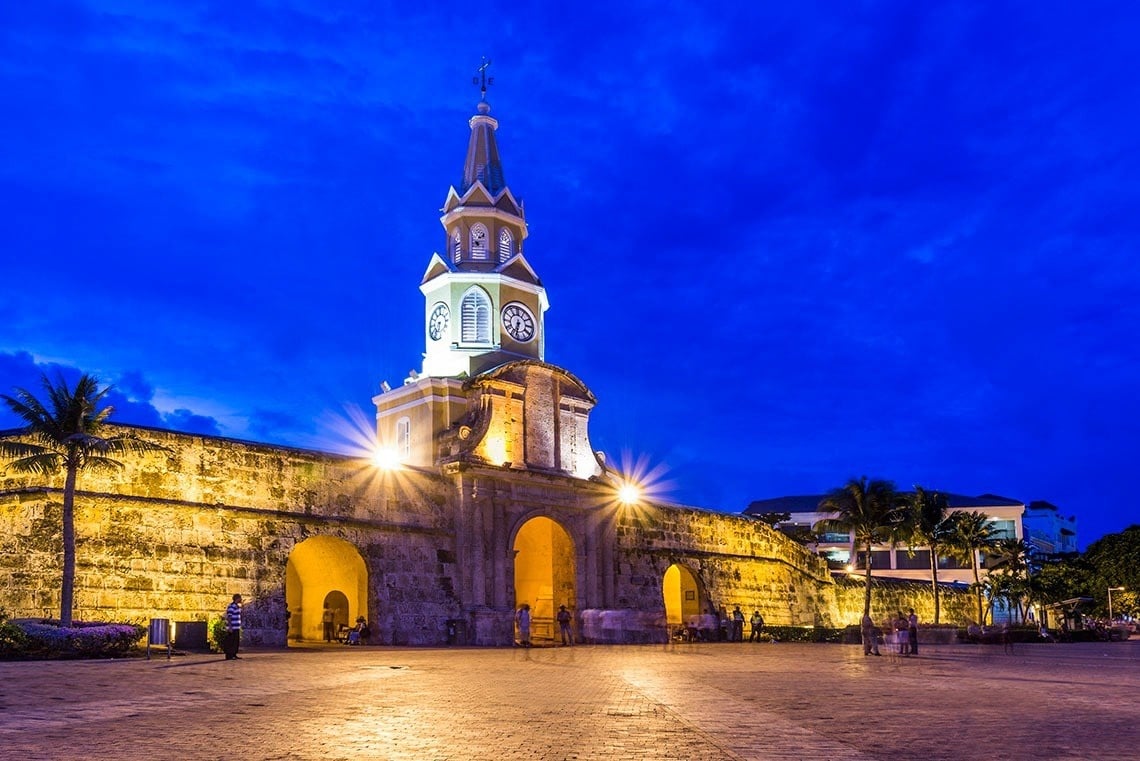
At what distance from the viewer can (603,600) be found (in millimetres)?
42188

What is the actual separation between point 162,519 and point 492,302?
65.5 ft

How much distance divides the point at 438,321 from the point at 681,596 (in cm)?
1720

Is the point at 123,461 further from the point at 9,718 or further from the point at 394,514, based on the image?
the point at 9,718

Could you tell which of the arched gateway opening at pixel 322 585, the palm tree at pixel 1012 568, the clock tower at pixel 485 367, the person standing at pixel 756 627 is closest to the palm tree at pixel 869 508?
the person standing at pixel 756 627

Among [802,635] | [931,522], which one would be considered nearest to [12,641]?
[802,635]

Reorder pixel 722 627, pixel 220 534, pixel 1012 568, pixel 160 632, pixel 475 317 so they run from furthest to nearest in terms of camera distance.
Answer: pixel 1012 568, pixel 475 317, pixel 722 627, pixel 220 534, pixel 160 632

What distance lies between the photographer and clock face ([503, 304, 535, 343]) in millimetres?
46562

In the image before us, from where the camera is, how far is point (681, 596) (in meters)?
50.7

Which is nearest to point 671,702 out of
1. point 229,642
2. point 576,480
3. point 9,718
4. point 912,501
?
point 9,718

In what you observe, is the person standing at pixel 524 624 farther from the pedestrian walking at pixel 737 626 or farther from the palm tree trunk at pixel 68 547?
the palm tree trunk at pixel 68 547

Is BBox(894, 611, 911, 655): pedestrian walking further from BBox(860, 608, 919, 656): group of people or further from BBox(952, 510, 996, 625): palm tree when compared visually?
BBox(952, 510, 996, 625): palm tree

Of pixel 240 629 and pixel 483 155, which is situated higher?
pixel 483 155

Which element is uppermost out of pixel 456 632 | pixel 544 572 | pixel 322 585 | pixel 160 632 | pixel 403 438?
pixel 403 438

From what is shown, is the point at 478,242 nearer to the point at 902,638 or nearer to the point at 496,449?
the point at 496,449
